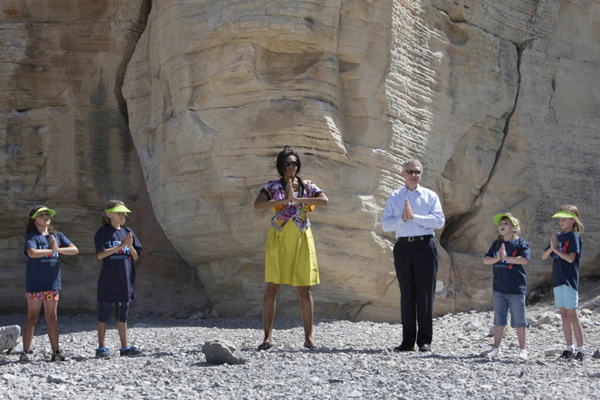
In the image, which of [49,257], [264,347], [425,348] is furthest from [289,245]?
[49,257]

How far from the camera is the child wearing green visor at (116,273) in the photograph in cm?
613

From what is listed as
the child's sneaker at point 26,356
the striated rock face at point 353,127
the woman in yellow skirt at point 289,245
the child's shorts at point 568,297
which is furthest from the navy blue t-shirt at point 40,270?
the child's shorts at point 568,297

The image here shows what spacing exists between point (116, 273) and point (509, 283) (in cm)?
350

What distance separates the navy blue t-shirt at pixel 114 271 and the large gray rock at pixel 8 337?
0.87 meters

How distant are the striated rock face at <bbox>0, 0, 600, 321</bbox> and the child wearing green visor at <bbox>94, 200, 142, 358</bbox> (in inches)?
103

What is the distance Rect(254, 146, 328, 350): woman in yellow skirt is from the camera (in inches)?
249

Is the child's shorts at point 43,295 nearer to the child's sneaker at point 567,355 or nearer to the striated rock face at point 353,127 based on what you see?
the striated rock face at point 353,127

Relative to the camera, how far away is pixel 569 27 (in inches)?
436

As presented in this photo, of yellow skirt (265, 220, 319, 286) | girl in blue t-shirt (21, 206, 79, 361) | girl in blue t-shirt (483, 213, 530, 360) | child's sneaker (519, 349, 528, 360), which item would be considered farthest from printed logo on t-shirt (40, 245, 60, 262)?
child's sneaker (519, 349, 528, 360)

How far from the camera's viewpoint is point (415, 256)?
634 cm

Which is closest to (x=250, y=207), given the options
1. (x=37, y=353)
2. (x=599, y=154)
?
(x=37, y=353)

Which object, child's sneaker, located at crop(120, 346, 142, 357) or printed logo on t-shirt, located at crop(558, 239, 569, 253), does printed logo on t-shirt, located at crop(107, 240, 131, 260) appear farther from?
printed logo on t-shirt, located at crop(558, 239, 569, 253)

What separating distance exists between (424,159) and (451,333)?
2621mm

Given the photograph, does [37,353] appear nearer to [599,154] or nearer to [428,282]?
[428,282]
